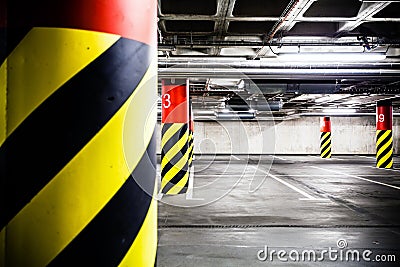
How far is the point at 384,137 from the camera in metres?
15.3

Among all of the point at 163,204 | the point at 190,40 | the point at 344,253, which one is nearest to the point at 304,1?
the point at 190,40

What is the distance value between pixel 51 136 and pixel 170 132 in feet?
25.3

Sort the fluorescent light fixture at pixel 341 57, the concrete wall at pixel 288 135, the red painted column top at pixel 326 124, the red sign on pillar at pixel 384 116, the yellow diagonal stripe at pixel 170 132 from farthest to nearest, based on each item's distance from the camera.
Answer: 1. the concrete wall at pixel 288 135
2. the red painted column top at pixel 326 124
3. the red sign on pillar at pixel 384 116
4. the yellow diagonal stripe at pixel 170 132
5. the fluorescent light fixture at pixel 341 57

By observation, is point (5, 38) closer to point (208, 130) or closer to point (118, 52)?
point (118, 52)

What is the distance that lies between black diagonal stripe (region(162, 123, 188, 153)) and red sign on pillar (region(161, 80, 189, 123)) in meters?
0.18

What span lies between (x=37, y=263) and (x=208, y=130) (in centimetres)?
2721

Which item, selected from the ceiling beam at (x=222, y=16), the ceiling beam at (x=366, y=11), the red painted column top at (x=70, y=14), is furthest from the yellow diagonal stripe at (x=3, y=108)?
the ceiling beam at (x=366, y=11)

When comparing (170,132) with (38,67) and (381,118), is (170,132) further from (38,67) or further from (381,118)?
(381,118)

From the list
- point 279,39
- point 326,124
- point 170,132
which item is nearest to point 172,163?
point 170,132

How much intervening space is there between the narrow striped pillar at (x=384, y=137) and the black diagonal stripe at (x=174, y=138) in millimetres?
9954

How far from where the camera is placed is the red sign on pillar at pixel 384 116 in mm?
15531

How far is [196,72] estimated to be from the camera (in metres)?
7.79

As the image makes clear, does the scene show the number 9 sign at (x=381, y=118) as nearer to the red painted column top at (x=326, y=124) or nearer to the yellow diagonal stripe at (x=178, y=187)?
the red painted column top at (x=326, y=124)

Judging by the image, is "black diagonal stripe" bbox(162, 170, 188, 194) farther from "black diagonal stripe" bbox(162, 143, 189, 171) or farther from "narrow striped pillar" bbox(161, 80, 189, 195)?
"black diagonal stripe" bbox(162, 143, 189, 171)
